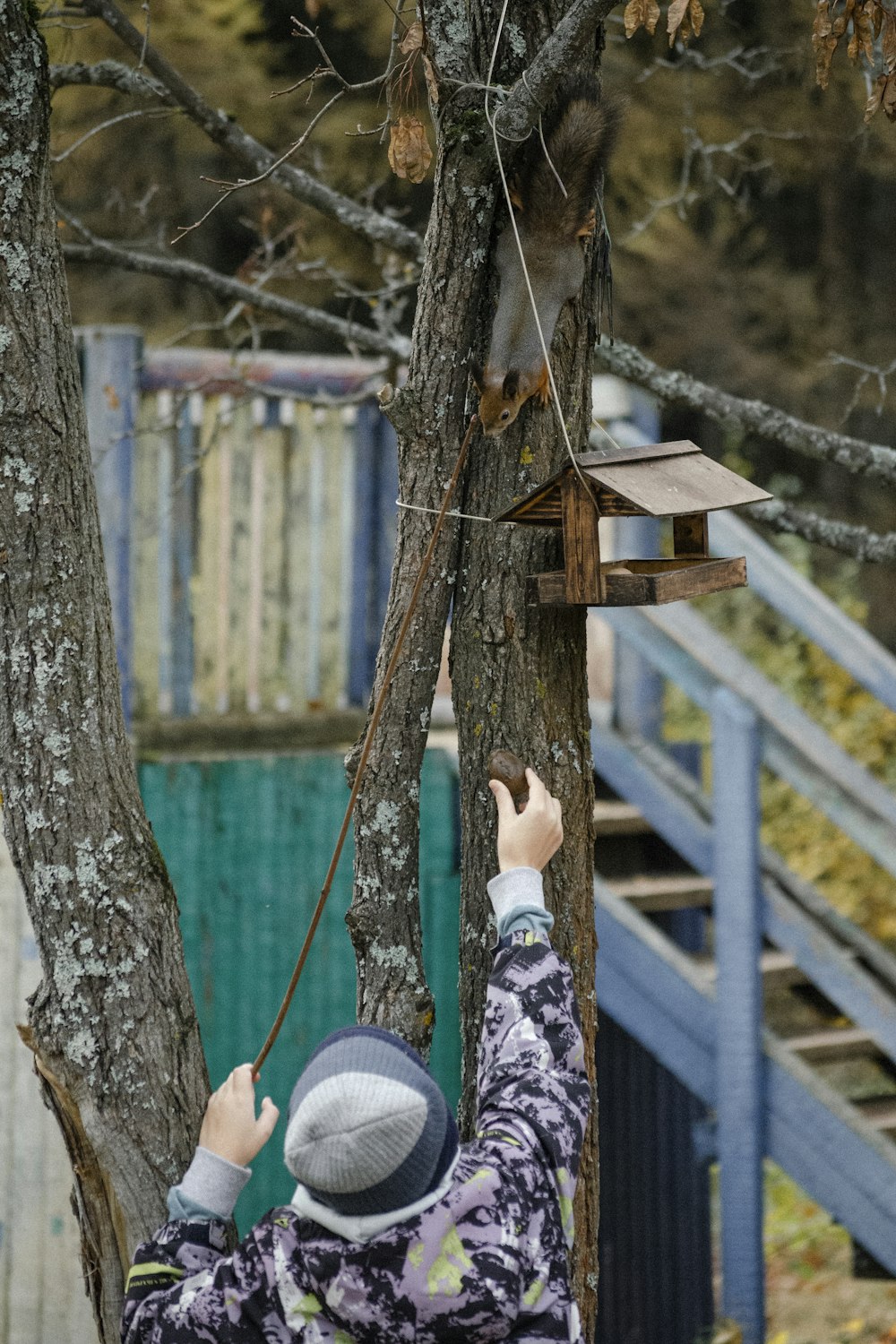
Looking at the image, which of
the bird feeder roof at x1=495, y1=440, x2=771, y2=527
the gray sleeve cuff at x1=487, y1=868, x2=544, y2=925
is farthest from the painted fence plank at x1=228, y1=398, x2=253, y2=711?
the gray sleeve cuff at x1=487, y1=868, x2=544, y2=925

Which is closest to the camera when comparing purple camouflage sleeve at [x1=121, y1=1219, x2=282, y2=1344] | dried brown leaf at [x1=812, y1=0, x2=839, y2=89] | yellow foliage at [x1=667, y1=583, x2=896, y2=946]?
purple camouflage sleeve at [x1=121, y1=1219, x2=282, y2=1344]

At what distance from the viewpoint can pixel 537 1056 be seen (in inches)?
71.2

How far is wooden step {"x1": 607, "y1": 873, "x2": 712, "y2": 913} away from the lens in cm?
474

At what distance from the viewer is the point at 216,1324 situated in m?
1.64

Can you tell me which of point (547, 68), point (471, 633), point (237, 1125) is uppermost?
point (547, 68)

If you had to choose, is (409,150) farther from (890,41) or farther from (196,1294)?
A: (196,1294)

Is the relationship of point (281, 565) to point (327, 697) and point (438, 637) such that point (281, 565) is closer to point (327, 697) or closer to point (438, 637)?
point (327, 697)

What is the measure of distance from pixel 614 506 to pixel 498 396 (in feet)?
0.83

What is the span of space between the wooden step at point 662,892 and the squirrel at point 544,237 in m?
2.86

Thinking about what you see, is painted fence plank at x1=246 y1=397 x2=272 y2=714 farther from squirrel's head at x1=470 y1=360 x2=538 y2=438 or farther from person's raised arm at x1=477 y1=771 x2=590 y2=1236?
person's raised arm at x1=477 y1=771 x2=590 y2=1236

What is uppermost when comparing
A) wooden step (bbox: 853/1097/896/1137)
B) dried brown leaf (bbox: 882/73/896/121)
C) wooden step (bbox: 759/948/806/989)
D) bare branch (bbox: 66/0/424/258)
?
bare branch (bbox: 66/0/424/258)

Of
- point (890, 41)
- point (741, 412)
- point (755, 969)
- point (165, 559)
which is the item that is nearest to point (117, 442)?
point (165, 559)

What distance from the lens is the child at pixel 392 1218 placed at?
156 cm

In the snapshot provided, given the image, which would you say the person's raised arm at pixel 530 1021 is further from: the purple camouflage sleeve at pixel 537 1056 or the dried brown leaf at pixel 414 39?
the dried brown leaf at pixel 414 39
